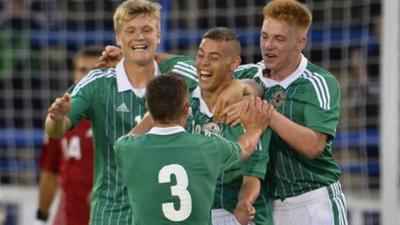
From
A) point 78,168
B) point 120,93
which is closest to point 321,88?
point 120,93

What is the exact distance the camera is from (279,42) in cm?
668

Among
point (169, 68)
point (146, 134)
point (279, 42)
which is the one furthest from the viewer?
point (169, 68)

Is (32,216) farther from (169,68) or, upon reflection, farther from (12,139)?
(169,68)

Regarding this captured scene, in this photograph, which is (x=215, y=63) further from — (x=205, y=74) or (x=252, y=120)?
(x=252, y=120)

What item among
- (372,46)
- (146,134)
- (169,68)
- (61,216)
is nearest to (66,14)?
(372,46)

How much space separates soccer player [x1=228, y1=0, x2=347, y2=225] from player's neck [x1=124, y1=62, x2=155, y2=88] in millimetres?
497

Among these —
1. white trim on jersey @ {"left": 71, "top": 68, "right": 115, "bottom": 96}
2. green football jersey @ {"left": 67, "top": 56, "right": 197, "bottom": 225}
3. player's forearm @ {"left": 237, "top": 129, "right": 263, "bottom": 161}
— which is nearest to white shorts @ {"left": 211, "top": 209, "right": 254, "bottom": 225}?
player's forearm @ {"left": 237, "top": 129, "right": 263, "bottom": 161}

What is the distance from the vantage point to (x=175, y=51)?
1208cm

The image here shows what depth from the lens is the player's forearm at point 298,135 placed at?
252 inches

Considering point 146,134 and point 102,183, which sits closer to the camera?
point 146,134

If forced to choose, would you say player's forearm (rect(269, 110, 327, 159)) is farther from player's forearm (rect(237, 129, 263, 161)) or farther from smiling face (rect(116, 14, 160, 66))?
smiling face (rect(116, 14, 160, 66))

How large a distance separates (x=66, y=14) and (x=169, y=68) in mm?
5533

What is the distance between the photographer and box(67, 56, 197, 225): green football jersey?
23.1 ft

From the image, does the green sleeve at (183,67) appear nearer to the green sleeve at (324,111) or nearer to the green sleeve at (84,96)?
the green sleeve at (84,96)
